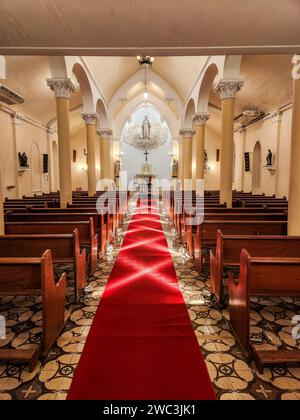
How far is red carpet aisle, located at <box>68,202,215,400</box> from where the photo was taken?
2271mm

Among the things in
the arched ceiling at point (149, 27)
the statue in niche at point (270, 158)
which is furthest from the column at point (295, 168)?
the statue in niche at point (270, 158)

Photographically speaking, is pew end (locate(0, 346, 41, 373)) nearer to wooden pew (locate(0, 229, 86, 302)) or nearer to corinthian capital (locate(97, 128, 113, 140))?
wooden pew (locate(0, 229, 86, 302))

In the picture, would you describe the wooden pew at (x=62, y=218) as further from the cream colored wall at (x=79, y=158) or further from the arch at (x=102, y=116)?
the cream colored wall at (x=79, y=158)

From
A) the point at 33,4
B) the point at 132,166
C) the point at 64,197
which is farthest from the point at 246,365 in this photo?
the point at 132,166

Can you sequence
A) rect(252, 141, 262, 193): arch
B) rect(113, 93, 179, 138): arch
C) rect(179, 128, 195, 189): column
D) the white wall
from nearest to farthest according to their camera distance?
rect(252, 141, 262, 193): arch → rect(179, 128, 195, 189): column → rect(113, 93, 179, 138): arch → the white wall

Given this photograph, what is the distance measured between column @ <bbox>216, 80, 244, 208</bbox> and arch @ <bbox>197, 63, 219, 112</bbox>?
1388mm

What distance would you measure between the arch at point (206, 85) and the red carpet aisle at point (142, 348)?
25.0 ft

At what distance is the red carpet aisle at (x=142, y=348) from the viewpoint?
2.27 m

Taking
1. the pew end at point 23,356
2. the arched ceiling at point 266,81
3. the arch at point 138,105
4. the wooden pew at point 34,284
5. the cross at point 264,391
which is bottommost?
the cross at point 264,391

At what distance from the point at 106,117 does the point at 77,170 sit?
6179 mm

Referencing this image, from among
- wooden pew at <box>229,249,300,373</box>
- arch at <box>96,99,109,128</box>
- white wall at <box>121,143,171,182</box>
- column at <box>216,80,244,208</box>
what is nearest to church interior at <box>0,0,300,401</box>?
wooden pew at <box>229,249,300,373</box>
